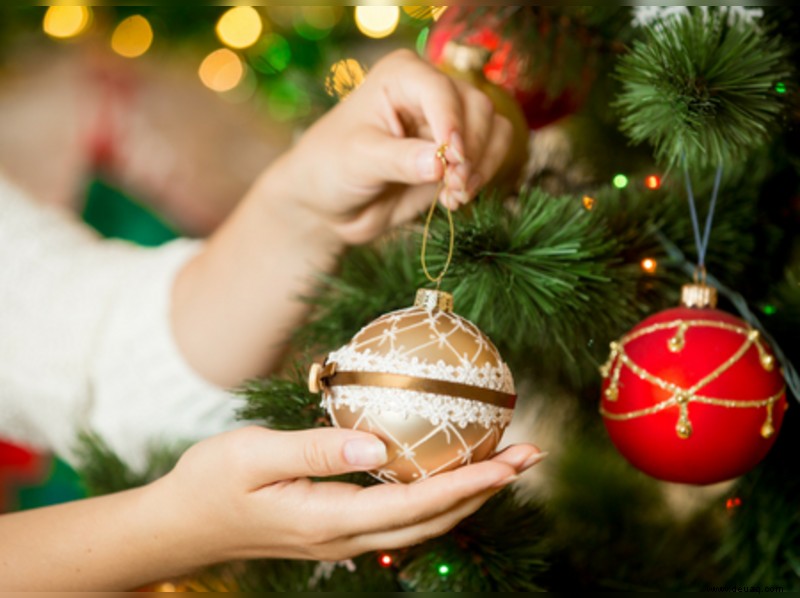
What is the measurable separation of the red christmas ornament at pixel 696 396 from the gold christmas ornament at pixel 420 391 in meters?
0.10

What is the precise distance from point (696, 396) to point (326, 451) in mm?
219

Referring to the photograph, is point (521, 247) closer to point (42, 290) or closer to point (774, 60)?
point (774, 60)

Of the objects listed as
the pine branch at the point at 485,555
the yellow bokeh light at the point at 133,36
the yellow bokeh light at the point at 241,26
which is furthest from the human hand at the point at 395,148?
the yellow bokeh light at the point at 133,36

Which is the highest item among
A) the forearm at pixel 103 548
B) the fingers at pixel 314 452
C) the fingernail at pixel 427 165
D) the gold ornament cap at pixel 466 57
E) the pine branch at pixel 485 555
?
the gold ornament cap at pixel 466 57

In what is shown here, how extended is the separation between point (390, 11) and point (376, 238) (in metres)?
0.76

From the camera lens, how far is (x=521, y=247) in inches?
18.0

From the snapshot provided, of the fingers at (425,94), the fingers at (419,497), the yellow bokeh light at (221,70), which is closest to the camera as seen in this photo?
the fingers at (419,497)

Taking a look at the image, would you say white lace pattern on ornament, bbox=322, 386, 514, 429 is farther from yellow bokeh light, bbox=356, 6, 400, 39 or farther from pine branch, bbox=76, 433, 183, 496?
yellow bokeh light, bbox=356, 6, 400, 39

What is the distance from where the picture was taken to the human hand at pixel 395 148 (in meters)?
0.46

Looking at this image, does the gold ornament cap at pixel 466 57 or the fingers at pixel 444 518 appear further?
the gold ornament cap at pixel 466 57

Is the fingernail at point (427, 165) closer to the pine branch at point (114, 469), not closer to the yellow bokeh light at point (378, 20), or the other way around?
the pine branch at point (114, 469)

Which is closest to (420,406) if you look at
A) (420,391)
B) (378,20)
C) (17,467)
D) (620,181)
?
(420,391)

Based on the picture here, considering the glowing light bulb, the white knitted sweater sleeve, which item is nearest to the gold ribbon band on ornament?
the glowing light bulb

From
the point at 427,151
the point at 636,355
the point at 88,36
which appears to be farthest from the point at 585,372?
the point at 88,36
